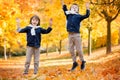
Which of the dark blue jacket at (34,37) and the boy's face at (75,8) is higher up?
the boy's face at (75,8)

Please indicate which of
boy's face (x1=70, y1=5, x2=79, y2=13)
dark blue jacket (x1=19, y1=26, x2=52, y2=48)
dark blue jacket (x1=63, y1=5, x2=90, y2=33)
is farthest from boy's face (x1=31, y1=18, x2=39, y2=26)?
boy's face (x1=70, y1=5, x2=79, y2=13)

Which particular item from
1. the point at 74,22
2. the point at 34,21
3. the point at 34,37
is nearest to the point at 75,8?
the point at 74,22

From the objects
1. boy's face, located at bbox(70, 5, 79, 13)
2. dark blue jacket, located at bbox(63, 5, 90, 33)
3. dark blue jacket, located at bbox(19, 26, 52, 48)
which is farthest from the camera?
dark blue jacket, located at bbox(19, 26, 52, 48)

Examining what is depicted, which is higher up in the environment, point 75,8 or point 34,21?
point 75,8

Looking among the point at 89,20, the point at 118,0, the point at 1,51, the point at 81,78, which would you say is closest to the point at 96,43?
the point at 89,20

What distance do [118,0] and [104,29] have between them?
25076mm

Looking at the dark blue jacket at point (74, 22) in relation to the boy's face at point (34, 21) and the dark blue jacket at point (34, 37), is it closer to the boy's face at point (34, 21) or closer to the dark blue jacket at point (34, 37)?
the dark blue jacket at point (34, 37)

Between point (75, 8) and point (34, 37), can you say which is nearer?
point (75, 8)

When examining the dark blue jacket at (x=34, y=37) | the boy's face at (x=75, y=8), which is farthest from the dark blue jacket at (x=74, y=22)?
the dark blue jacket at (x=34, y=37)

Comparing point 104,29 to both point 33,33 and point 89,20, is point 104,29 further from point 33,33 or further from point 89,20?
point 33,33

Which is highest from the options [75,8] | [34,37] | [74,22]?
[75,8]

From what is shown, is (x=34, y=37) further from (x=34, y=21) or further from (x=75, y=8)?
(x=75, y=8)

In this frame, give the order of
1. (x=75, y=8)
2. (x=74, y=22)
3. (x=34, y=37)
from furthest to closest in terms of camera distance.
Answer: (x=34, y=37) < (x=75, y=8) < (x=74, y=22)

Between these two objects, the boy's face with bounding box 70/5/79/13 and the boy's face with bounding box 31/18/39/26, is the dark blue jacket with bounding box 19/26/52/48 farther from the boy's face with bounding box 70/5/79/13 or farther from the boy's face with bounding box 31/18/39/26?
the boy's face with bounding box 70/5/79/13
